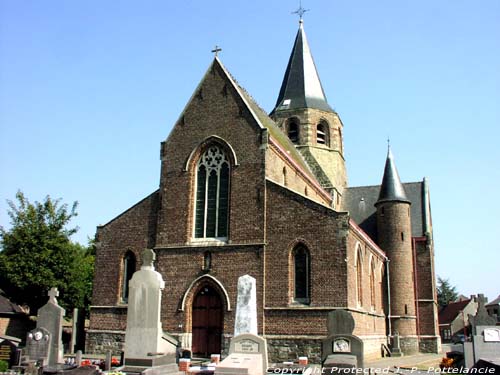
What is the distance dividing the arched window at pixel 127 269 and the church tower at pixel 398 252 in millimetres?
14668

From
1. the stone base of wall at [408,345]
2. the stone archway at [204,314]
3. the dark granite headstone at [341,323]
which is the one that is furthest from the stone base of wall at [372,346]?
the dark granite headstone at [341,323]

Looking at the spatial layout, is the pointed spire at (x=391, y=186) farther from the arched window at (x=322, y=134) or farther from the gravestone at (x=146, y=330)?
the gravestone at (x=146, y=330)

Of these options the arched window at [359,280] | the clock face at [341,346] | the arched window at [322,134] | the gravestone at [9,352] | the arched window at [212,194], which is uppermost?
the arched window at [322,134]

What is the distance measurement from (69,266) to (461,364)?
20.5 metres

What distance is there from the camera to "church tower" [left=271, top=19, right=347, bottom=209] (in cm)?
3612

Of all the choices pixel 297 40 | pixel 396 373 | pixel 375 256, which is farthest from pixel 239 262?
pixel 297 40

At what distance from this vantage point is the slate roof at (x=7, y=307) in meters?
27.2

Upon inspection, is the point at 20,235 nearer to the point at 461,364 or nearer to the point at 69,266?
the point at 69,266

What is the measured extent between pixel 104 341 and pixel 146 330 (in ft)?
33.4

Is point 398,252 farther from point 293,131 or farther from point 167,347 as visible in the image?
point 167,347

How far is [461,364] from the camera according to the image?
18359 mm

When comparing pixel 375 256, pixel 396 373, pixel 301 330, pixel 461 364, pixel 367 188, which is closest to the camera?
pixel 396 373

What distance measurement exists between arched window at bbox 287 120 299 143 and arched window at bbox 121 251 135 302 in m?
16.1

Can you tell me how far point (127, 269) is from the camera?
2409 cm
